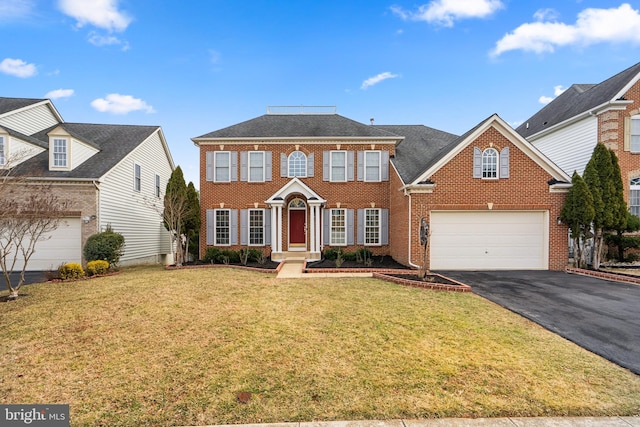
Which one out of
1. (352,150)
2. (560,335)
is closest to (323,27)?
(352,150)

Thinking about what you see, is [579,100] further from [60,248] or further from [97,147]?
[60,248]

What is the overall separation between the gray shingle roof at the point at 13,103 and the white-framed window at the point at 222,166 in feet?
34.7

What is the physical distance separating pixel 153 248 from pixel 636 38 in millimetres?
28635

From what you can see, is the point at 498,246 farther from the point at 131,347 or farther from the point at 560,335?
the point at 131,347

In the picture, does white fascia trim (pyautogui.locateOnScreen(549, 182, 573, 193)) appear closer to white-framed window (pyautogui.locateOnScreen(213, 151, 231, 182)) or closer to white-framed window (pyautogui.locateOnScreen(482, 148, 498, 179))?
white-framed window (pyautogui.locateOnScreen(482, 148, 498, 179))

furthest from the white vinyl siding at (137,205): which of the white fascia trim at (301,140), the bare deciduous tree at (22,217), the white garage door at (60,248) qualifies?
the white fascia trim at (301,140)

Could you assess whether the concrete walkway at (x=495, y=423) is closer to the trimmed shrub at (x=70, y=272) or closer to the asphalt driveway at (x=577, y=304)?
the asphalt driveway at (x=577, y=304)

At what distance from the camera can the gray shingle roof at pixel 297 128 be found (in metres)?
14.7

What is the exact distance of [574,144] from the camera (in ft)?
49.9

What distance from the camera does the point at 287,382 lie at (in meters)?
3.56

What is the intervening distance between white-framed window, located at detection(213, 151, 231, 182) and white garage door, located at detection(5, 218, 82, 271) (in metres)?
6.33

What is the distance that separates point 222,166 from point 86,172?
5.89 meters

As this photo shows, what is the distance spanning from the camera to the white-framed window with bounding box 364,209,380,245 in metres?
14.6

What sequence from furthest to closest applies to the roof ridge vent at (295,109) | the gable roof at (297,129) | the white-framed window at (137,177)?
the roof ridge vent at (295,109)
the white-framed window at (137,177)
the gable roof at (297,129)
